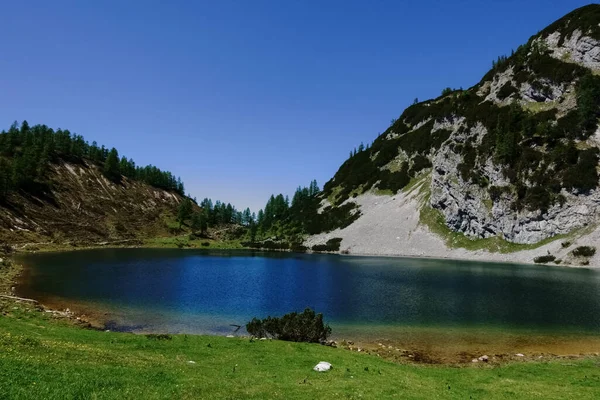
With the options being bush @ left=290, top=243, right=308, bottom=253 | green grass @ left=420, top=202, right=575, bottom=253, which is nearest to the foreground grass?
green grass @ left=420, top=202, right=575, bottom=253

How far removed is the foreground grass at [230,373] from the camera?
15.0m

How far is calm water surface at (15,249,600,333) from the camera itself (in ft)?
149

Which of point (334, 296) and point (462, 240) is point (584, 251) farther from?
point (334, 296)

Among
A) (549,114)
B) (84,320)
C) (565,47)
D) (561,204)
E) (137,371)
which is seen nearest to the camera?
(137,371)

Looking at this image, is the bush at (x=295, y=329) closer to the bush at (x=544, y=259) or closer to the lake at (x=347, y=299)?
the lake at (x=347, y=299)

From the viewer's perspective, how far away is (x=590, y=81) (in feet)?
449

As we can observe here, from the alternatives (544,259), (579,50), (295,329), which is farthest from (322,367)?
(579,50)

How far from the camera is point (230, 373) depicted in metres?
22.1

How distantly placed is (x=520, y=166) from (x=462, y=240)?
1336 inches

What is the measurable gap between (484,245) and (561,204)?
27.5m

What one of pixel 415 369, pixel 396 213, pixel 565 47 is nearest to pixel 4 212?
pixel 396 213

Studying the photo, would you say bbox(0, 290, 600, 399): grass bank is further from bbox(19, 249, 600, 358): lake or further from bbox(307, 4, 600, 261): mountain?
bbox(307, 4, 600, 261): mountain

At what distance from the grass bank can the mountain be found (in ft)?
369

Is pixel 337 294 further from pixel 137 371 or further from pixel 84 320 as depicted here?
pixel 137 371
